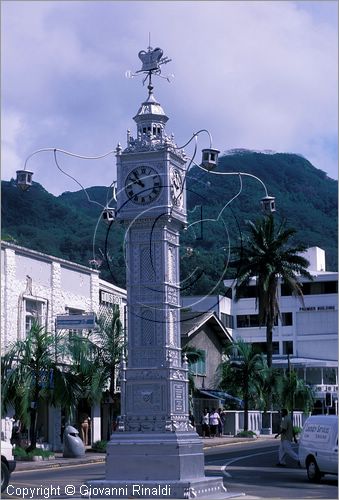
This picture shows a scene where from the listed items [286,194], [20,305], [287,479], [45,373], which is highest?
[286,194]

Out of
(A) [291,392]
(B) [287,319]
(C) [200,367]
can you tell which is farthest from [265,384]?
(B) [287,319]

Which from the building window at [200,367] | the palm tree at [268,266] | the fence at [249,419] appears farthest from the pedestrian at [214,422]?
the building window at [200,367]

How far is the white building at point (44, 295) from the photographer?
3988 cm

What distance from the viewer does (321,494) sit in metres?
19.9

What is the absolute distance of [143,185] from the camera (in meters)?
19.1

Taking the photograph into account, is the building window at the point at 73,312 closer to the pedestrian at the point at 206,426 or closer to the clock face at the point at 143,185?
the pedestrian at the point at 206,426

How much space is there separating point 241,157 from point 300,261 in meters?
120

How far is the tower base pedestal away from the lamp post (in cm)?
2

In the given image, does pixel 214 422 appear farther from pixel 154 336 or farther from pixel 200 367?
pixel 154 336

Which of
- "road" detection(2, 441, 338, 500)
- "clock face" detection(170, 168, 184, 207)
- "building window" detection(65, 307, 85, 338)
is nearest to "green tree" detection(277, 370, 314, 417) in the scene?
"building window" detection(65, 307, 85, 338)

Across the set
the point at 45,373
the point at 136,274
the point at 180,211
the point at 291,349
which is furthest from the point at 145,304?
the point at 291,349

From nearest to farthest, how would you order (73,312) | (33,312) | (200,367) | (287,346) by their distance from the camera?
1. (33,312)
2. (73,312)
3. (200,367)
4. (287,346)

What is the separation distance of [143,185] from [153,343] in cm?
310

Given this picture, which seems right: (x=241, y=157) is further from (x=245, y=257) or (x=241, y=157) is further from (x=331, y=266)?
(x=245, y=257)
